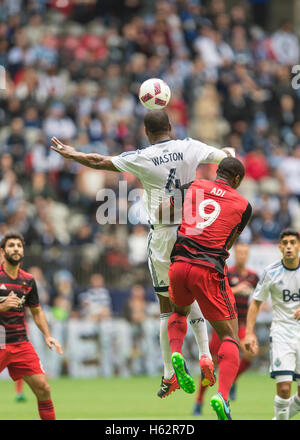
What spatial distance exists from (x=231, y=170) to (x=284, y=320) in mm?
2672

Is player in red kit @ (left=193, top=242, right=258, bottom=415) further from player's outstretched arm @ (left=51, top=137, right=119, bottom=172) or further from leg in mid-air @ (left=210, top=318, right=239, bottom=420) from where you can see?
player's outstretched arm @ (left=51, top=137, right=119, bottom=172)

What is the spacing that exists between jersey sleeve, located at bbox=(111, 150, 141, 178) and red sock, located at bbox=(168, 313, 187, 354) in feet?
5.37

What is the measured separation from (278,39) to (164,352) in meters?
18.7

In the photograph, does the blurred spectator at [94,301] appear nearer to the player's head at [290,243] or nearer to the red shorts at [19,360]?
the red shorts at [19,360]

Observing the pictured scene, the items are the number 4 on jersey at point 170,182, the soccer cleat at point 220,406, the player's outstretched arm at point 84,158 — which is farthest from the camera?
the number 4 on jersey at point 170,182

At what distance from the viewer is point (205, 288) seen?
955 centimetres

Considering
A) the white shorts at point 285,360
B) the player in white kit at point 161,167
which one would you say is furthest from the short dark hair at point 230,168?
the white shorts at point 285,360

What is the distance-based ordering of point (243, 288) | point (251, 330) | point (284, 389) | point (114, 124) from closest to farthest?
point (284, 389), point (251, 330), point (243, 288), point (114, 124)

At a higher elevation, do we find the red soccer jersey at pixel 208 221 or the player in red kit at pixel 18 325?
the red soccer jersey at pixel 208 221

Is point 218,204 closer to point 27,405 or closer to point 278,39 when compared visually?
point 27,405

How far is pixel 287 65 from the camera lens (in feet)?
89.2

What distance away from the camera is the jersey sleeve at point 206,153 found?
33.4 ft

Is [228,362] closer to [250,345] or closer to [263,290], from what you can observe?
[250,345]

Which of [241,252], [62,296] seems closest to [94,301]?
[62,296]
